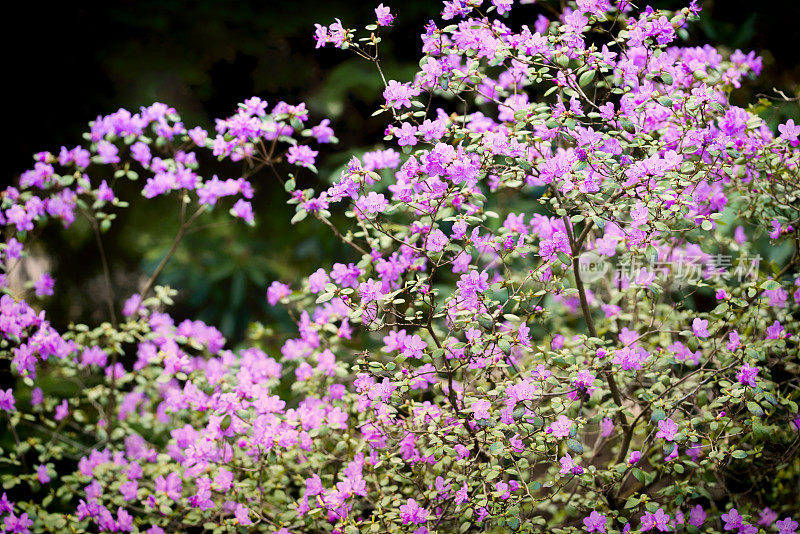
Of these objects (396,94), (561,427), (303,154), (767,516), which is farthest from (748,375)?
(303,154)

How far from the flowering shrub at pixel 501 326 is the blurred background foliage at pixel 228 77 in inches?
64.2

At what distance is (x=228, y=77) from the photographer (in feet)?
14.0

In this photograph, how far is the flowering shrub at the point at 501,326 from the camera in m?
1.51

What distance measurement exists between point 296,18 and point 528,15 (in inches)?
48.7

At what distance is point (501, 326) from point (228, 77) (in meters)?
3.13

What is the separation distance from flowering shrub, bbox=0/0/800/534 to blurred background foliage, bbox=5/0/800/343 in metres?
1.63

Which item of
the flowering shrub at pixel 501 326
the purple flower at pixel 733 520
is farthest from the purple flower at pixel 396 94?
the purple flower at pixel 733 520

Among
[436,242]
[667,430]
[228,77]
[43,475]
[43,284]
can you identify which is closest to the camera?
[436,242]

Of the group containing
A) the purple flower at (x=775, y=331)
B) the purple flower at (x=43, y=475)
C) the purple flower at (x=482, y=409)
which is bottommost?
the purple flower at (x=482, y=409)

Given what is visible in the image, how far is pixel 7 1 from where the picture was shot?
11.5ft

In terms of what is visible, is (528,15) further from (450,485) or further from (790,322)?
(450,485)

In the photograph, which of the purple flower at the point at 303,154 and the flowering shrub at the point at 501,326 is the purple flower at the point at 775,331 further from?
the purple flower at the point at 303,154

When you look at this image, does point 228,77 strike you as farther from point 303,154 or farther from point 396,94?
point 396,94

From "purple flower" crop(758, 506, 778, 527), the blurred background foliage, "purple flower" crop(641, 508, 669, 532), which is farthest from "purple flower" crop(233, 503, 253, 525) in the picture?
the blurred background foliage
